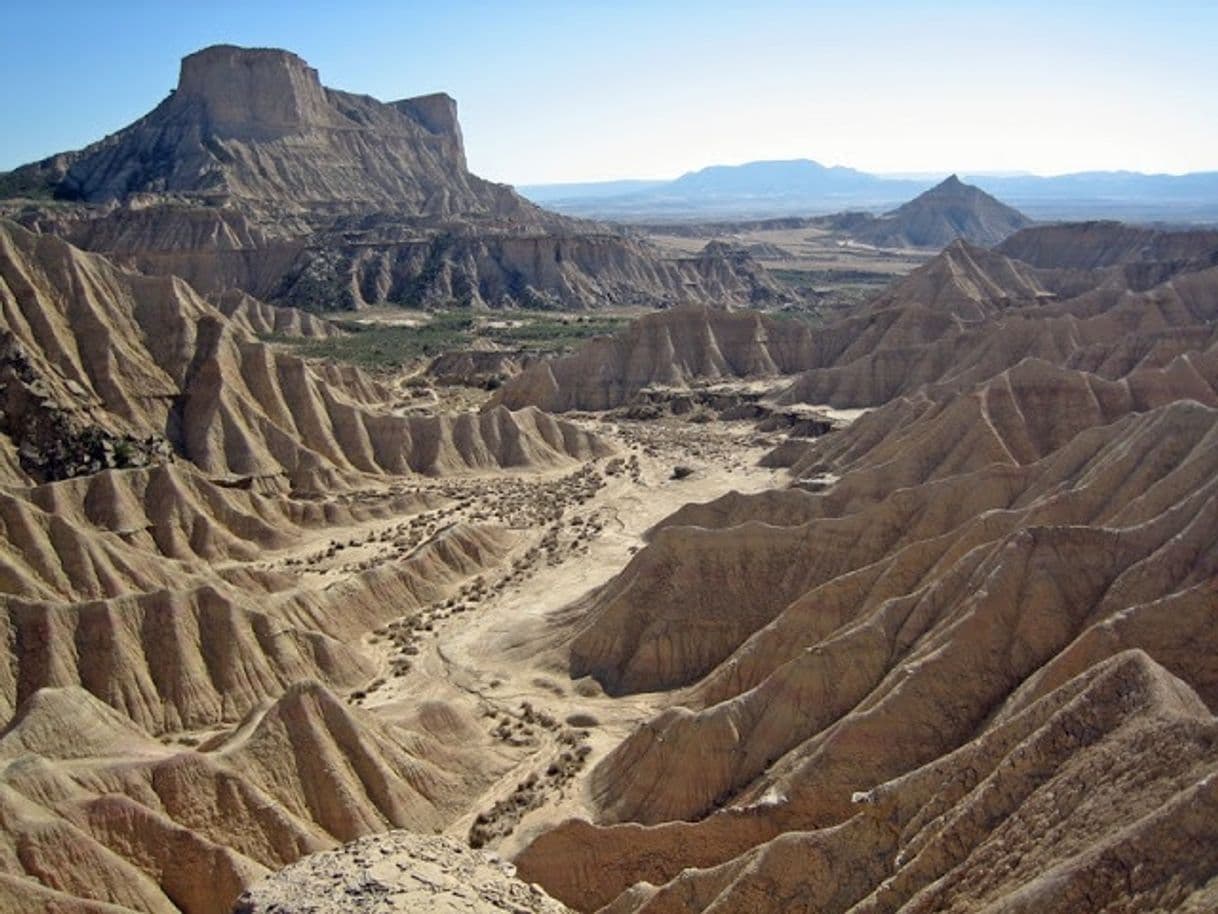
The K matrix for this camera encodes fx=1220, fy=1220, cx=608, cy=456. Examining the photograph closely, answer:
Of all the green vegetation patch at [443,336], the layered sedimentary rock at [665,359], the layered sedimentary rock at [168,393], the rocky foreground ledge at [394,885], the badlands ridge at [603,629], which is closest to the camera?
the rocky foreground ledge at [394,885]

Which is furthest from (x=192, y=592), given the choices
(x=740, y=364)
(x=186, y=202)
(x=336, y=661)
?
(x=186, y=202)

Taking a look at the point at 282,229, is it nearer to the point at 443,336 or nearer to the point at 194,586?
the point at 443,336

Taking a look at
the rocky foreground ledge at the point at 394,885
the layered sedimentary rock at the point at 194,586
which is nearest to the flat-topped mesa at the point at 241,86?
the layered sedimentary rock at the point at 194,586

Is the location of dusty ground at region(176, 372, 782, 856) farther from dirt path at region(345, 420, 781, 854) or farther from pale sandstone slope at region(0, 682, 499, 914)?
pale sandstone slope at region(0, 682, 499, 914)

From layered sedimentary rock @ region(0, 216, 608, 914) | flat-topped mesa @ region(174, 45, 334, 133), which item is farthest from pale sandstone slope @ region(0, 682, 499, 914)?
flat-topped mesa @ region(174, 45, 334, 133)

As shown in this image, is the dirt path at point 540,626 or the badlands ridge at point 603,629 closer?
the badlands ridge at point 603,629

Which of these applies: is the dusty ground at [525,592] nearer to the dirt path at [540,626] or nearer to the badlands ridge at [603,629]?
the dirt path at [540,626]

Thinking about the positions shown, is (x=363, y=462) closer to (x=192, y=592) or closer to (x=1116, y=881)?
(x=192, y=592)
